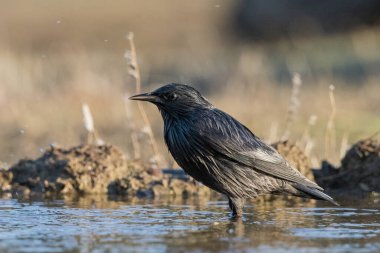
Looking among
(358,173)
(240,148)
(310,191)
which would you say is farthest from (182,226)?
(358,173)

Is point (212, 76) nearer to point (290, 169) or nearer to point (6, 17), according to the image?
point (290, 169)

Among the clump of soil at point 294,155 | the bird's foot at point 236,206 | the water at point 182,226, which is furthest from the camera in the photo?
the clump of soil at point 294,155

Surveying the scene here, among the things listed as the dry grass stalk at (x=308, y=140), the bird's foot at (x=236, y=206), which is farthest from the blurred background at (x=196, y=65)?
the bird's foot at (x=236, y=206)

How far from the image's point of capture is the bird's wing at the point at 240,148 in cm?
822

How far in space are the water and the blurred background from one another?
98.5 inches

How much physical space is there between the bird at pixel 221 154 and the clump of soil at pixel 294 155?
3.38ft

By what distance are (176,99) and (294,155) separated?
5.59ft

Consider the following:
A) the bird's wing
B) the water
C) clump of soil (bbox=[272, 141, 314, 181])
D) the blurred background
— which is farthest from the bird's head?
the blurred background

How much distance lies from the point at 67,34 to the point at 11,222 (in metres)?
33.8

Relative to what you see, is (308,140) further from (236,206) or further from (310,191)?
(236,206)

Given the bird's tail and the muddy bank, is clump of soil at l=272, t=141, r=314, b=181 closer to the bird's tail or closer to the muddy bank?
the muddy bank

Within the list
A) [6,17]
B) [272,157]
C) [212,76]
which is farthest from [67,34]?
[272,157]

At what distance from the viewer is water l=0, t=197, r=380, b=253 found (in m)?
6.25

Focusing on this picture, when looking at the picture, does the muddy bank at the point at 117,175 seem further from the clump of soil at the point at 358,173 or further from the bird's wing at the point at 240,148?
the bird's wing at the point at 240,148
